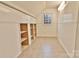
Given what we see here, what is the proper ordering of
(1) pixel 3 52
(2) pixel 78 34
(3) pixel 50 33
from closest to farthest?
1. (1) pixel 3 52
2. (2) pixel 78 34
3. (3) pixel 50 33

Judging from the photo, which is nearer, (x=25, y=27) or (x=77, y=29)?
(x=77, y=29)

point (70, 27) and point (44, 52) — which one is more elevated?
point (70, 27)

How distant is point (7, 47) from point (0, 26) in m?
0.44

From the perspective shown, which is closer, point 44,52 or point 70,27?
point 70,27

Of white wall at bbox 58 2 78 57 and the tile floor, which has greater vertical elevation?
white wall at bbox 58 2 78 57

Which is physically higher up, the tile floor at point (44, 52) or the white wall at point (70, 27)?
the white wall at point (70, 27)

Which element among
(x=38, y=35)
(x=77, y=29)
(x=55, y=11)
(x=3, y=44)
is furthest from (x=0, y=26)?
(x=55, y=11)

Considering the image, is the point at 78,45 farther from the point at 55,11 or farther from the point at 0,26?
the point at 55,11

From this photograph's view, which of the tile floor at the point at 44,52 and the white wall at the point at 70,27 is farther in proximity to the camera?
the tile floor at the point at 44,52

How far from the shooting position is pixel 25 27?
3.32 metres

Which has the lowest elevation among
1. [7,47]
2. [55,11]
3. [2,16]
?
[7,47]

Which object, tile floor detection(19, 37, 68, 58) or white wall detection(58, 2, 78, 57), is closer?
white wall detection(58, 2, 78, 57)

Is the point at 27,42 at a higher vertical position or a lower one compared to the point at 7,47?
lower

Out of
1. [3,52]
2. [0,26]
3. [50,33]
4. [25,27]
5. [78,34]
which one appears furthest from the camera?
[50,33]
